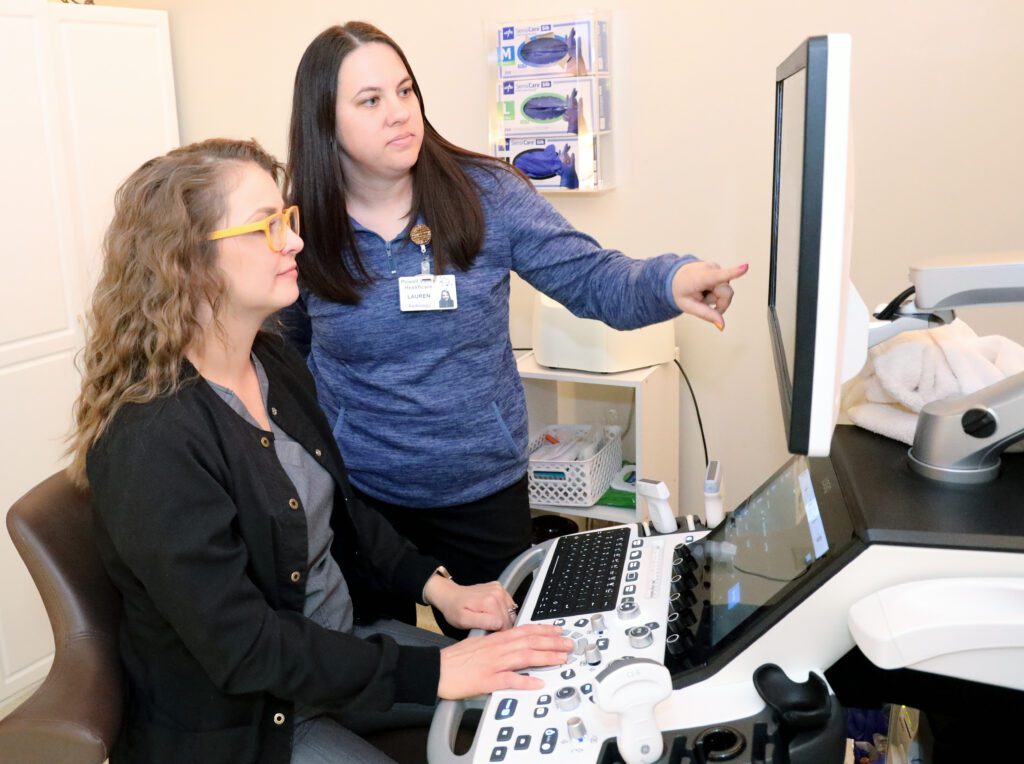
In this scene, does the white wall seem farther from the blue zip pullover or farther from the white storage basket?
the blue zip pullover

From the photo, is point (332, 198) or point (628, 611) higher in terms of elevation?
point (332, 198)

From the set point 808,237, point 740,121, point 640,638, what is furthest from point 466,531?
point 740,121

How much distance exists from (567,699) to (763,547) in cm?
29

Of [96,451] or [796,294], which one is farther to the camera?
[96,451]

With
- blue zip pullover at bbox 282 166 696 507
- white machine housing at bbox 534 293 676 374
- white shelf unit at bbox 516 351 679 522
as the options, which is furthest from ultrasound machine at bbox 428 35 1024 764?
white machine housing at bbox 534 293 676 374

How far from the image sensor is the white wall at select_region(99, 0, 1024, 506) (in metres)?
2.24

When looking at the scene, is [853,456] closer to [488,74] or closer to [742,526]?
[742,526]

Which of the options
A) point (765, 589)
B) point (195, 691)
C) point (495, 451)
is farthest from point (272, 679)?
point (495, 451)

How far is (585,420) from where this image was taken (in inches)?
116

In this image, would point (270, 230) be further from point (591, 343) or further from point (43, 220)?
point (43, 220)

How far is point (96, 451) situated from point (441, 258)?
69 centimetres

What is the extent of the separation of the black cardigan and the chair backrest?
0.04 metres

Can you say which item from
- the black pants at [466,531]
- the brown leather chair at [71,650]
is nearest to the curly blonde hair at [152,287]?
the brown leather chair at [71,650]

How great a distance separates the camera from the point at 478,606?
134 centimetres
